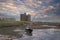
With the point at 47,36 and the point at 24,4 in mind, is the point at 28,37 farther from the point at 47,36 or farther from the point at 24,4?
the point at 24,4

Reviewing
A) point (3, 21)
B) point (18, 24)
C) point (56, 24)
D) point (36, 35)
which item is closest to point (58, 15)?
point (56, 24)

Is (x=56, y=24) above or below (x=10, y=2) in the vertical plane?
below

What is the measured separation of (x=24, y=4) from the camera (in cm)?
403

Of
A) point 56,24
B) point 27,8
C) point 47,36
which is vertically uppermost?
point 27,8

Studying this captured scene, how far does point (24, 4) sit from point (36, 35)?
86 cm

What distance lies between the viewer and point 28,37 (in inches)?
157

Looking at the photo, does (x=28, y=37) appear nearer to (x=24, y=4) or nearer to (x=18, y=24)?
(x=18, y=24)

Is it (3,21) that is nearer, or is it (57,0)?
(3,21)

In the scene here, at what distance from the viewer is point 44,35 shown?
4.12 meters

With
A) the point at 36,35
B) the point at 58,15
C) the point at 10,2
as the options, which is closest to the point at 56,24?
the point at 58,15

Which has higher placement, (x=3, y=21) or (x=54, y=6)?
(x=54, y=6)

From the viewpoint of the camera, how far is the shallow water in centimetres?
398

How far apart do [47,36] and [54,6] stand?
0.82 metres

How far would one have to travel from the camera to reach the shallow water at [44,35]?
13.0 ft
